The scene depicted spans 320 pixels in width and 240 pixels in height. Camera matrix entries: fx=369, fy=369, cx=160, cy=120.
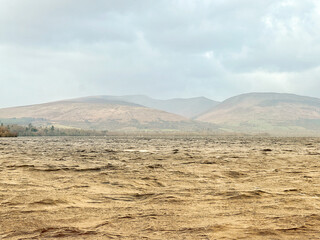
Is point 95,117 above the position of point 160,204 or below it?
above

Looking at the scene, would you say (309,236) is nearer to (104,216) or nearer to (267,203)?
(267,203)

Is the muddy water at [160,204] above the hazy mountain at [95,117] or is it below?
below

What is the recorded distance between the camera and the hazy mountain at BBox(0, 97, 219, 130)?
15100cm

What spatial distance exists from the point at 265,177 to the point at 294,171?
1410mm

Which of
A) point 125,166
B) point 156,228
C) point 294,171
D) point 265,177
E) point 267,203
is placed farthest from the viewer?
point 125,166

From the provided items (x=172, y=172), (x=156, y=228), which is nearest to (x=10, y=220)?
(x=156, y=228)

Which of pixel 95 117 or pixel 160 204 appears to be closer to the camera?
pixel 160 204

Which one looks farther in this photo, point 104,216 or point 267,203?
point 267,203

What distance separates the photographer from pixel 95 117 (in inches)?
6550

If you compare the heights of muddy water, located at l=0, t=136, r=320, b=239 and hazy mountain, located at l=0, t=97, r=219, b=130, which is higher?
hazy mountain, located at l=0, t=97, r=219, b=130

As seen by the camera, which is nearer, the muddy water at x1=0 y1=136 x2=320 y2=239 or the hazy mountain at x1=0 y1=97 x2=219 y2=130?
the muddy water at x1=0 y1=136 x2=320 y2=239

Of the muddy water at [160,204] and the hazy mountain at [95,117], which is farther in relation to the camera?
the hazy mountain at [95,117]

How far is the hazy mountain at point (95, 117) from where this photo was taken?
495 ft

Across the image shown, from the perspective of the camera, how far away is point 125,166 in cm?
1083
